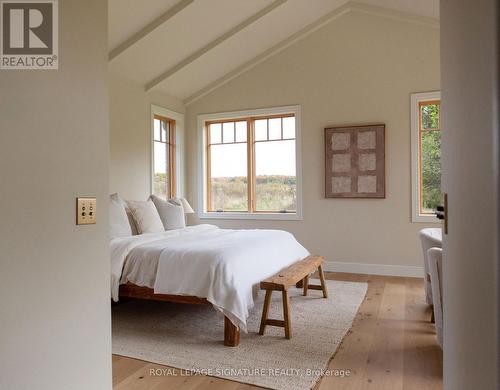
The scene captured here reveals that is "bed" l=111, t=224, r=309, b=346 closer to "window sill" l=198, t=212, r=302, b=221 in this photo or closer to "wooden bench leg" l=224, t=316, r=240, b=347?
"wooden bench leg" l=224, t=316, r=240, b=347

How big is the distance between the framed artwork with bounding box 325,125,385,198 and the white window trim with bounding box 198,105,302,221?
0.42 m

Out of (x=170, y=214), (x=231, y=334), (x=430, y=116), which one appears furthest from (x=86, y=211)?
(x=430, y=116)

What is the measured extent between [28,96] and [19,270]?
23.0 inches

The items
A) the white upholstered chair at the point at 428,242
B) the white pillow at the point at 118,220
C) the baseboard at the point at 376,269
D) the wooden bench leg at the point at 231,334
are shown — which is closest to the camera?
the wooden bench leg at the point at 231,334

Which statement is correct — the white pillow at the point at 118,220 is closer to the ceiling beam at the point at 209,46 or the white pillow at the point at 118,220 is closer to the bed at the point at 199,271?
the bed at the point at 199,271

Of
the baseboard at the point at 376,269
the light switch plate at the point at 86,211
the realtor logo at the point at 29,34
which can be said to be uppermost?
the realtor logo at the point at 29,34

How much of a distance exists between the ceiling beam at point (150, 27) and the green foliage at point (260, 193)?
2.49m

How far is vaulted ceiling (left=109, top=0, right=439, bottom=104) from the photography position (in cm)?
426

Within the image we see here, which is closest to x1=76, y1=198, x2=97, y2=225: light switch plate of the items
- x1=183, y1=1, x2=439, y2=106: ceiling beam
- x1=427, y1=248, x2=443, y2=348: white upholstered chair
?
x1=427, y1=248, x2=443, y2=348: white upholstered chair

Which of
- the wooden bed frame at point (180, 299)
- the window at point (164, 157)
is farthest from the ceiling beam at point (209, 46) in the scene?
the wooden bed frame at point (180, 299)

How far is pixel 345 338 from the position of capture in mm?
2840

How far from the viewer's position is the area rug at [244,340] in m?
2.33

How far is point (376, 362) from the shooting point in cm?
244

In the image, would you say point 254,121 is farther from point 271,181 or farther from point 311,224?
point 311,224
